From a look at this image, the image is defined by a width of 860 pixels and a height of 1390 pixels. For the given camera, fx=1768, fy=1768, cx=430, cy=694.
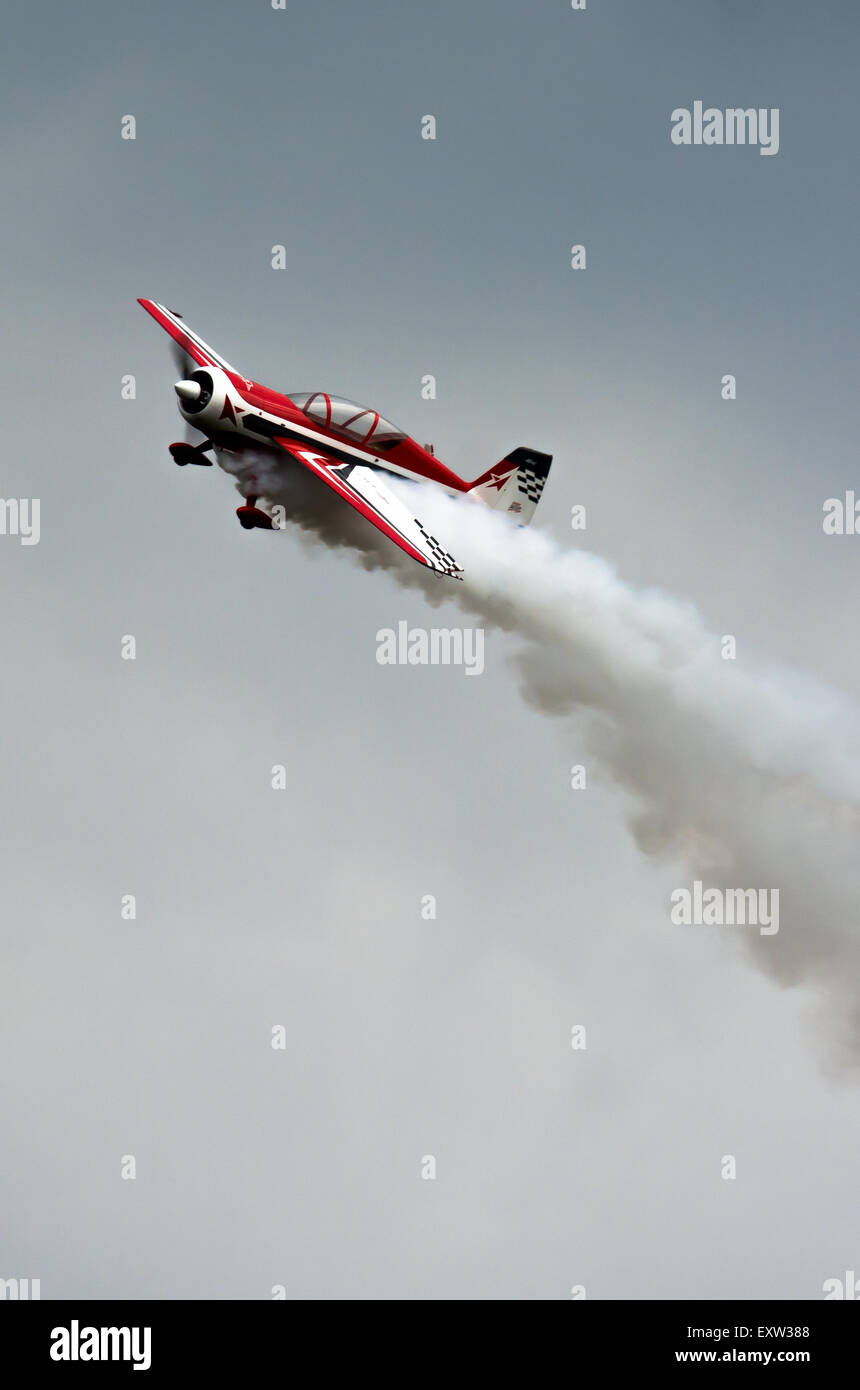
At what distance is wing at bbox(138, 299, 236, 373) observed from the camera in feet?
150

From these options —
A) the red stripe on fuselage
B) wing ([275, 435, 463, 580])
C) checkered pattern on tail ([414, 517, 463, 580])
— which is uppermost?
the red stripe on fuselage

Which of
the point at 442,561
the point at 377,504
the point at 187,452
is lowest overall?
the point at 442,561

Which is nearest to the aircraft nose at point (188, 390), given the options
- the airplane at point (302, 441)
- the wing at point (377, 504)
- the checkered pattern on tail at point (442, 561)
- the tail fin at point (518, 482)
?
→ the airplane at point (302, 441)

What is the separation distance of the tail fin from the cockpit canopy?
4.59 m

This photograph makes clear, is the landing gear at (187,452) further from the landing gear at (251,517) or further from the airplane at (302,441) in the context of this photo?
the landing gear at (251,517)

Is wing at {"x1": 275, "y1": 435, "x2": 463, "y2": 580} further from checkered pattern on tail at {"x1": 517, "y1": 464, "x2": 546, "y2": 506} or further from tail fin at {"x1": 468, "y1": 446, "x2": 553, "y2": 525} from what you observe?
checkered pattern on tail at {"x1": 517, "y1": 464, "x2": 546, "y2": 506}

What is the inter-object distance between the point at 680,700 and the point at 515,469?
8.02 meters

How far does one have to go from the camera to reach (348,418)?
148 ft

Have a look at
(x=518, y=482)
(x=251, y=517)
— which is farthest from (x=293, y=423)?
(x=518, y=482)

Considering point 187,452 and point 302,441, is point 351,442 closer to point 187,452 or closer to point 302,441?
point 302,441

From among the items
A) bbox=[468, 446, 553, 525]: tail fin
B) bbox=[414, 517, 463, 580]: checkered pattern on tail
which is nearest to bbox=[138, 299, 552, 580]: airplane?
bbox=[414, 517, 463, 580]: checkered pattern on tail

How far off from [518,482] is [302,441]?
780 cm

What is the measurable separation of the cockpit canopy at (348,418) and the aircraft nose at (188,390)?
265 cm
